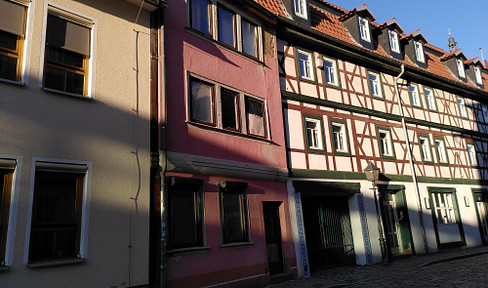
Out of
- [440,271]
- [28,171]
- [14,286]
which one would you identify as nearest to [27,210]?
[28,171]

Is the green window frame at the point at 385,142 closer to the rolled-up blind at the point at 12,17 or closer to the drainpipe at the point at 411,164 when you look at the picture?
the drainpipe at the point at 411,164

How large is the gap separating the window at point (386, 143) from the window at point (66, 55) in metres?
12.8

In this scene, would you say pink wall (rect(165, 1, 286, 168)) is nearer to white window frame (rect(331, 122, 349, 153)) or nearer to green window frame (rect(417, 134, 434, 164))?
white window frame (rect(331, 122, 349, 153))

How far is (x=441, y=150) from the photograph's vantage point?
64.8ft

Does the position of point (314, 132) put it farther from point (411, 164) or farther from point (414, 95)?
point (414, 95)

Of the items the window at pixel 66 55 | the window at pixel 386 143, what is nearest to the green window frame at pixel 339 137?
the window at pixel 386 143

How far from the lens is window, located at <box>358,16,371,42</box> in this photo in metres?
18.1

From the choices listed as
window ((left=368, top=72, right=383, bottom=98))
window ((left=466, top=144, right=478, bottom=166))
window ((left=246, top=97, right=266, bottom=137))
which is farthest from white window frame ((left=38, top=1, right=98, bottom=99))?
window ((left=466, top=144, right=478, bottom=166))

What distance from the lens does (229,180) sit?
1039 centimetres

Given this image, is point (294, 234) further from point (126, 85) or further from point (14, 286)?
point (14, 286)

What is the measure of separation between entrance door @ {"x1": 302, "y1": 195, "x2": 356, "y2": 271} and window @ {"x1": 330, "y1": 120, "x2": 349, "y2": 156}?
1.85 meters

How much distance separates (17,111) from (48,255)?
2.67 metres

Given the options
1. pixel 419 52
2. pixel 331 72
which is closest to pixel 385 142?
pixel 331 72

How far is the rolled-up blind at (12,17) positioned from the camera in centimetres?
705
